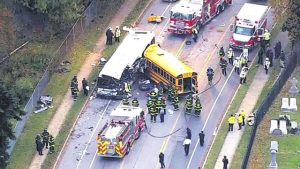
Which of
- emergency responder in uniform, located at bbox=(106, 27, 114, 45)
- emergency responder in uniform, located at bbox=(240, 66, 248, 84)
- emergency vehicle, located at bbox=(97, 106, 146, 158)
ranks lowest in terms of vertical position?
emergency vehicle, located at bbox=(97, 106, 146, 158)

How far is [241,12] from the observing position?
7594 cm

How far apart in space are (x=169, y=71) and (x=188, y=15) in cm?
927

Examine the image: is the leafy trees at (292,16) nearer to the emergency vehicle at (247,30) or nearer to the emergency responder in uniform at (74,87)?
the emergency vehicle at (247,30)

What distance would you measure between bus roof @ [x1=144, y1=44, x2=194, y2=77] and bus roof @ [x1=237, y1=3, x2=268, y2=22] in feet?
23.3

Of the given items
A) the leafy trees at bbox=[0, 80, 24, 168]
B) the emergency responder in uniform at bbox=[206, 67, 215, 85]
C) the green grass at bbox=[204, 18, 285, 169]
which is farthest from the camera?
the emergency responder in uniform at bbox=[206, 67, 215, 85]

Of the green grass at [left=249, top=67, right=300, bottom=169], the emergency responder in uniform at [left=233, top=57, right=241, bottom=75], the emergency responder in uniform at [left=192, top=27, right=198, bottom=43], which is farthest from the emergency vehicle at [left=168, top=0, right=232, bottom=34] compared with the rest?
the green grass at [left=249, top=67, right=300, bottom=169]

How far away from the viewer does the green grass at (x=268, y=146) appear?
61.7 meters

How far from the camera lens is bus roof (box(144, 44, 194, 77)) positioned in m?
68.1

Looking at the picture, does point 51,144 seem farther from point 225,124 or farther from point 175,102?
point 225,124

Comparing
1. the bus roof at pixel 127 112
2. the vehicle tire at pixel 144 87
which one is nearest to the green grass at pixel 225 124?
the bus roof at pixel 127 112

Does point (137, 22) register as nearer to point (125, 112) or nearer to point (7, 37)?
point (7, 37)

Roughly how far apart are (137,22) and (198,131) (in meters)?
17.3

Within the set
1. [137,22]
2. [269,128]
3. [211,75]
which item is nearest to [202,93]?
[211,75]

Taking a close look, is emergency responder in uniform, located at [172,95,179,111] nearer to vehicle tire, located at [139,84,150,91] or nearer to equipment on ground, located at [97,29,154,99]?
vehicle tire, located at [139,84,150,91]
